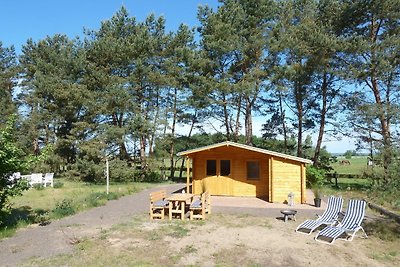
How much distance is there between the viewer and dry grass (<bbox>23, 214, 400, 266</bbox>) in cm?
620

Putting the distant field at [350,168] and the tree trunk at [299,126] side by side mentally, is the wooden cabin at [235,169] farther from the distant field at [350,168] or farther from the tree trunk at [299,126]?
the tree trunk at [299,126]

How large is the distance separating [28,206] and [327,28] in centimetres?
1755

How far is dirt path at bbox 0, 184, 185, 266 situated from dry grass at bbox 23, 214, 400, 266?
0.39 metres

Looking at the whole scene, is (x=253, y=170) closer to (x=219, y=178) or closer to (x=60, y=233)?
(x=219, y=178)

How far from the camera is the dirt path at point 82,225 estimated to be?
6.85m

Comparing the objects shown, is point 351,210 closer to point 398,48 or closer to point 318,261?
point 318,261

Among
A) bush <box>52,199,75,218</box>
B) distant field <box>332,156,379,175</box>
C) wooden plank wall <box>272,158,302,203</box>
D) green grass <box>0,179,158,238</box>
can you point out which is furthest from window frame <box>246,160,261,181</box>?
bush <box>52,199,75,218</box>

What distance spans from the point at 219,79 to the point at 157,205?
13018mm

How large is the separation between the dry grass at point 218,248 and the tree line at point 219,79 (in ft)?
37.2

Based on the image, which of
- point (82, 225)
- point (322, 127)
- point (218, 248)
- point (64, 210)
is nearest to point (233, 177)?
point (64, 210)

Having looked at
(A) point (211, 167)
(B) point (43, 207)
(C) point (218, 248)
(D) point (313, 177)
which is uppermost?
(A) point (211, 167)

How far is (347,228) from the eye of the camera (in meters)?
8.13

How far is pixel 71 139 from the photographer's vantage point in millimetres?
24203

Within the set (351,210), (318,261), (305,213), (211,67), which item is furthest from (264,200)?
(211,67)
